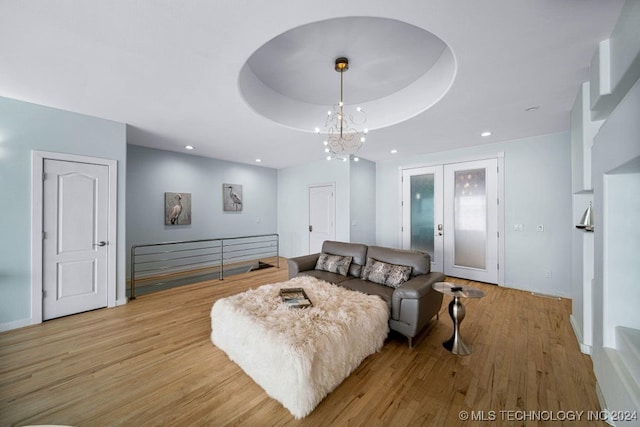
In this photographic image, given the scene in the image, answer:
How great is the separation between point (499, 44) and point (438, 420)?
2.79m

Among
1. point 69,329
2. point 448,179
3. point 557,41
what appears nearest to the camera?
point 557,41

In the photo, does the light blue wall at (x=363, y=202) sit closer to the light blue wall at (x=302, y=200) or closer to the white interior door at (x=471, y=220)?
the light blue wall at (x=302, y=200)

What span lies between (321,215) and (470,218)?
10.6ft

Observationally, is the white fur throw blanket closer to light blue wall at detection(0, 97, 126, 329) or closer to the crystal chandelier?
the crystal chandelier

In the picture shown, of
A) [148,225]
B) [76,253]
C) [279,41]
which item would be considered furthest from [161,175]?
[279,41]

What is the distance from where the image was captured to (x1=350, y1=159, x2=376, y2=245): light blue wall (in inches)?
215

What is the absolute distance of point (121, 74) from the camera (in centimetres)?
228

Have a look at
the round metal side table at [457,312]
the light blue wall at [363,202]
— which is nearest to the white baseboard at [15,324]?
the round metal side table at [457,312]

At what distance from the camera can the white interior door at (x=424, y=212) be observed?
16.2ft

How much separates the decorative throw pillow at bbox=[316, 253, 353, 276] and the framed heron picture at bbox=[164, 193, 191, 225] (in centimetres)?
352

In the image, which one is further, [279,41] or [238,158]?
[238,158]

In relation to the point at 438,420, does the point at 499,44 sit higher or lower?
higher

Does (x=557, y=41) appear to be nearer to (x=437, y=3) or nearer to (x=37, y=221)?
(x=437, y=3)

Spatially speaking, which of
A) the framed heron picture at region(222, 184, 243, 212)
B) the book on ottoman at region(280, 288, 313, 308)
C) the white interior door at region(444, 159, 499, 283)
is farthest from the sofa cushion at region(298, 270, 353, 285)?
the framed heron picture at region(222, 184, 243, 212)
